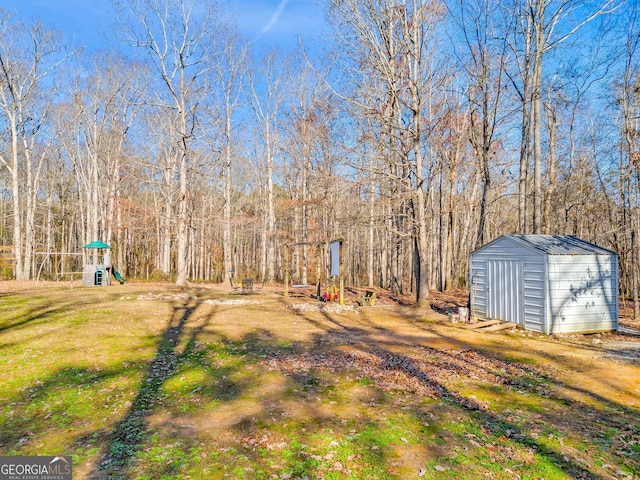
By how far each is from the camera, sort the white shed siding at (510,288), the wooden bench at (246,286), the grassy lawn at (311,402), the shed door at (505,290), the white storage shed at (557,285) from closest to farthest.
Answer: the grassy lawn at (311,402), the white storage shed at (557,285), the white shed siding at (510,288), the shed door at (505,290), the wooden bench at (246,286)

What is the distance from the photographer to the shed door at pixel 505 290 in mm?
12266

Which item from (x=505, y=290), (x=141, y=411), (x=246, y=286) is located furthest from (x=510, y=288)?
(x=246, y=286)

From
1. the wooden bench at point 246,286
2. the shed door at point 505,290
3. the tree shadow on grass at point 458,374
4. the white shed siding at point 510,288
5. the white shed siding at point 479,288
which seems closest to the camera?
the tree shadow on grass at point 458,374

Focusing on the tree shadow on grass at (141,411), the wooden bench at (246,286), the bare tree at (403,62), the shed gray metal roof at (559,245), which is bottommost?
the tree shadow on grass at (141,411)

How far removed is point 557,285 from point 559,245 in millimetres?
1531

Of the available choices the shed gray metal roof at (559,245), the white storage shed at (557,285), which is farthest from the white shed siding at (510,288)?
the shed gray metal roof at (559,245)

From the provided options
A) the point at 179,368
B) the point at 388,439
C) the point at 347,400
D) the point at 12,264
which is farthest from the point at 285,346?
the point at 12,264

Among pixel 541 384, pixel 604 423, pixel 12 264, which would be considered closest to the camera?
pixel 604 423

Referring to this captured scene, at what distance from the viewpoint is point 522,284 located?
40.0 ft

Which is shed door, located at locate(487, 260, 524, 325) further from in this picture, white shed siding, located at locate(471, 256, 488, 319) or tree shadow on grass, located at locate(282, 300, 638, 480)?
tree shadow on grass, located at locate(282, 300, 638, 480)

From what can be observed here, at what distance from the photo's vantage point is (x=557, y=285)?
448 inches

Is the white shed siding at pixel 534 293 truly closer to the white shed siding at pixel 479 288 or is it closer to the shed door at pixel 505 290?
→ the shed door at pixel 505 290

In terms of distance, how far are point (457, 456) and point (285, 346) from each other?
5.77m

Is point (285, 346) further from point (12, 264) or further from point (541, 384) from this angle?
point (12, 264)
